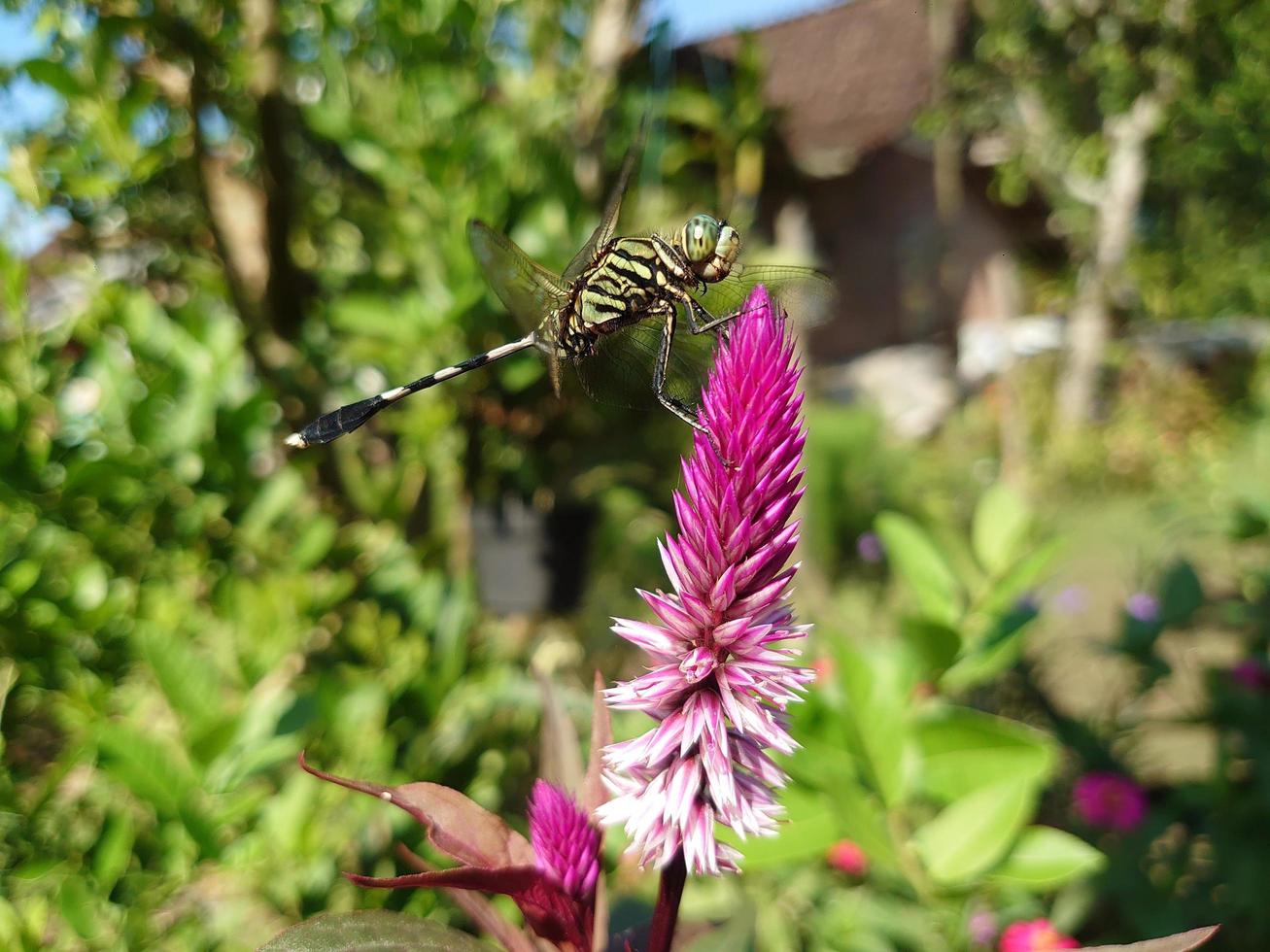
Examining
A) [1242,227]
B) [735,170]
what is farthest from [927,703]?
[1242,227]

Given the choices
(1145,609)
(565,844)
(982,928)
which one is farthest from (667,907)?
(1145,609)

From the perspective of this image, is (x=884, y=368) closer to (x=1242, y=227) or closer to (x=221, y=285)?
(x=1242, y=227)

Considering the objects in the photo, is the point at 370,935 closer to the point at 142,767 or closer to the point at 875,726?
the point at 142,767

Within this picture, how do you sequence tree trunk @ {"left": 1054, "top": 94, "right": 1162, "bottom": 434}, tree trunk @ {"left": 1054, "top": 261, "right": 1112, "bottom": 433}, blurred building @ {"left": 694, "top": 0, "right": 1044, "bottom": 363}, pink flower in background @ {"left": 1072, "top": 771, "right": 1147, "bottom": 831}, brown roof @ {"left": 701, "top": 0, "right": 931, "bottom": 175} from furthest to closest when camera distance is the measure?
blurred building @ {"left": 694, "top": 0, "right": 1044, "bottom": 363} < brown roof @ {"left": 701, "top": 0, "right": 931, "bottom": 175} < tree trunk @ {"left": 1054, "top": 261, "right": 1112, "bottom": 433} < tree trunk @ {"left": 1054, "top": 94, "right": 1162, "bottom": 434} < pink flower in background @ {"left": 1072, "top": 771, "right": 1147, "bottom": 831}

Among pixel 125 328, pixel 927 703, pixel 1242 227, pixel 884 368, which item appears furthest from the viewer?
pixel 884 368

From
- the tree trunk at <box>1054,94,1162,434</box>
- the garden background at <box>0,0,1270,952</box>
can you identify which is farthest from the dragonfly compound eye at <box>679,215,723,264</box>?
the tree trunk at <box>1054,94,1162,434</box>

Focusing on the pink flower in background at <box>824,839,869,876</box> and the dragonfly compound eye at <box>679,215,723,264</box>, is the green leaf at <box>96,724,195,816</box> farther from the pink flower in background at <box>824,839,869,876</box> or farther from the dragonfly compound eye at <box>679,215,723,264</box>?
the pink flower in background at <box>824,839,869,876</box>

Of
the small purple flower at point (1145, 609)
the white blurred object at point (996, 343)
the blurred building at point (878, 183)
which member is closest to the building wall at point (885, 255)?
the blurred building at point (878, 183)
